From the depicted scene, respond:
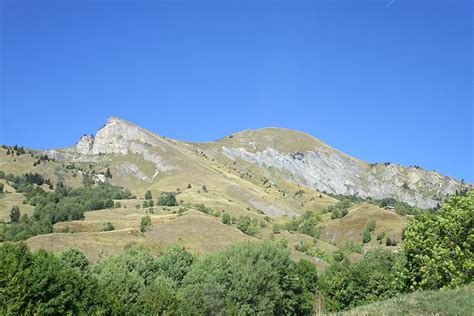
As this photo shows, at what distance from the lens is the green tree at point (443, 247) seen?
147ft

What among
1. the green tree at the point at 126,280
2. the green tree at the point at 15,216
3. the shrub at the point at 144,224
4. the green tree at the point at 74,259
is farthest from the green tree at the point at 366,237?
the green tree at the point at 15,216

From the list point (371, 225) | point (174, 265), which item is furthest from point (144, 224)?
point (371, 225)

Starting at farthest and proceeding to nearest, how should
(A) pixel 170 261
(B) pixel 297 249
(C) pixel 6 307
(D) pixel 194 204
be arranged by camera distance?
(D) pixel 194 204 → (B) pixel 297 249 → (A) pixel 170 261 → (C) pixel 6 307

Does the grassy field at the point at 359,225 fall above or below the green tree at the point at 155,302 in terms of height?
above

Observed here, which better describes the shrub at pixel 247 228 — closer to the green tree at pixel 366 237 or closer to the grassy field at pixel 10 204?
the green tree at pixel 366 237

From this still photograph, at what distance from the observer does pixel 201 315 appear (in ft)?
176

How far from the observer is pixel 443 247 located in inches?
1859

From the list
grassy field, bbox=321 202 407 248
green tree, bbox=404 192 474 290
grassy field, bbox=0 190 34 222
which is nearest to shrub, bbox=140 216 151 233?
grassy field, bbox=0 190 34 222

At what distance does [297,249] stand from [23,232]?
215 ft

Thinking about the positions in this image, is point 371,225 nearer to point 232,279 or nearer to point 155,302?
point 232,279

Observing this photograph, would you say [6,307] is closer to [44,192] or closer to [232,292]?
[232,292]

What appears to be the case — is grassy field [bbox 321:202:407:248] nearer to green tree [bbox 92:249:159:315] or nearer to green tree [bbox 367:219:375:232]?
green tree [bbox 367:219:375:232]

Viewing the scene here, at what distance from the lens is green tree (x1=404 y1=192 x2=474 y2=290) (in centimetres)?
4488

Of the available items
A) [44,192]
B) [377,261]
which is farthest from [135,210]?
[377,261]
